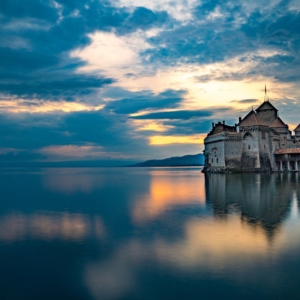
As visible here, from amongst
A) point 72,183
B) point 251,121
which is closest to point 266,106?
point 251,121

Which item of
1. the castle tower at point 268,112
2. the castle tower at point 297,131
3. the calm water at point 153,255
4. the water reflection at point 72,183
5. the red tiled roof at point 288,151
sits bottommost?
the water reflection at point 72,183

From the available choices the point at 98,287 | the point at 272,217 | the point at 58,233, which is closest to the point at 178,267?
the point at 98,287

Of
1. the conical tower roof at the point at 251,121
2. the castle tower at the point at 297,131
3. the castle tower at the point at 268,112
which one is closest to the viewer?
the conical tower roof at the point at 251,121

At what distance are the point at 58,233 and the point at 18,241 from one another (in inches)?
69.1

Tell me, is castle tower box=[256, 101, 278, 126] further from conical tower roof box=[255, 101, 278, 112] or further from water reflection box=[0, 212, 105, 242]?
water reflection box=[0, 212, 105, 242]

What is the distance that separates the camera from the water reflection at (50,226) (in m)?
13.3

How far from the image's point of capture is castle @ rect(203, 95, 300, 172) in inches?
2170

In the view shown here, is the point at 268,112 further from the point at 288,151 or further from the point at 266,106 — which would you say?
the point at 288,151

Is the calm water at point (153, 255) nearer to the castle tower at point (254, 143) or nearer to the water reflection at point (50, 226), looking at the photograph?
the water reflection at point (50, 226)

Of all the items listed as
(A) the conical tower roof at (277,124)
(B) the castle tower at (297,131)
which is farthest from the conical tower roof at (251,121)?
(B) the castle tower at (297,131)

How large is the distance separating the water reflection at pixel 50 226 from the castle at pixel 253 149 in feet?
135

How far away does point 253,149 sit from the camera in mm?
54906

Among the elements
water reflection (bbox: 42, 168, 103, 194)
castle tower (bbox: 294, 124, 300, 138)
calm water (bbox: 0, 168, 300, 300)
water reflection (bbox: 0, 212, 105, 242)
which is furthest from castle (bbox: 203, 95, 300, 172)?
water reflection (bbox: 0, 212, 105, 242)

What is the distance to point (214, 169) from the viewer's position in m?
60.3
